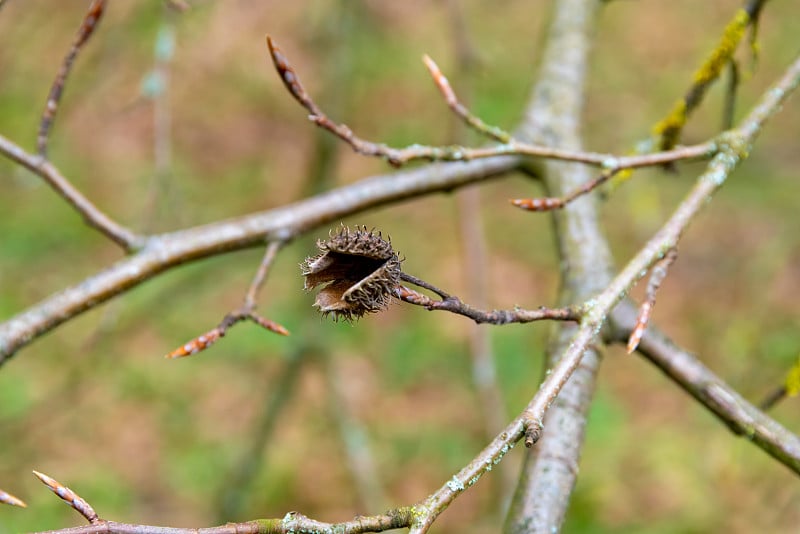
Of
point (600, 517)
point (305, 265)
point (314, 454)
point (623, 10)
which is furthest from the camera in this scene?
point (623, 10)

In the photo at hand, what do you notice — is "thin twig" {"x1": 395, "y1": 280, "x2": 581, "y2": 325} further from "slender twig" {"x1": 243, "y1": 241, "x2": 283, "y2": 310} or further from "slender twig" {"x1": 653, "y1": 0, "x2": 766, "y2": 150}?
"slender twig" {"x1": 653, "y1": 0, "x2": 766, "y2": 150}

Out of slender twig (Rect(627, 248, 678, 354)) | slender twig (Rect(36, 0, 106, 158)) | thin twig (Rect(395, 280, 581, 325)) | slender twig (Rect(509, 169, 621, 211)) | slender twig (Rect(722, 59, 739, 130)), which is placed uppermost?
slender twig (Rect(722, 59, 739, 130))

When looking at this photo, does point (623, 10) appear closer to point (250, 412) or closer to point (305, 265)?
point (250, 412)

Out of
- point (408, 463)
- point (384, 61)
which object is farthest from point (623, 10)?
point (408, 463)

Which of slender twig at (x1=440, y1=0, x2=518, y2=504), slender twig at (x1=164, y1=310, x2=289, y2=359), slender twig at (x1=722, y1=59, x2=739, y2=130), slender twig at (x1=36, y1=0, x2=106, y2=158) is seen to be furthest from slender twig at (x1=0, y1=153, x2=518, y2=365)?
slender twig at (x1=440, y1=0, x2=518, y2=504)

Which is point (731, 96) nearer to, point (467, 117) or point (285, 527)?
point (467, 117)

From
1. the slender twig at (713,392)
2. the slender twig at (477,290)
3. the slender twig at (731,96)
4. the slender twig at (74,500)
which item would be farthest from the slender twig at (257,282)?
the slender twig at (477,290)

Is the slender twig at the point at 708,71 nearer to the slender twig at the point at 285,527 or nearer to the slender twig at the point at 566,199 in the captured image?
the slender twig at the point at 566,199
